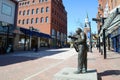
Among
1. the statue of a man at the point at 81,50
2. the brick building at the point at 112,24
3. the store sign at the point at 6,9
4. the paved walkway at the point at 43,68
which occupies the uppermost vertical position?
the store sign at the point at 6,9

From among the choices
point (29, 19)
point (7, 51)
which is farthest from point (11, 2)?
point (29, 19)

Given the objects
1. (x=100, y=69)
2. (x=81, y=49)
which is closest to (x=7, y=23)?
(x=100, y=69)

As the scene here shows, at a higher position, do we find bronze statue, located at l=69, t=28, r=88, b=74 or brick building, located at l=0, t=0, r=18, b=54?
brick building, located at l=0, t=0, r=18, b=54

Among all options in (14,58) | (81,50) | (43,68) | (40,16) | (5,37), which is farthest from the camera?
(40,16)

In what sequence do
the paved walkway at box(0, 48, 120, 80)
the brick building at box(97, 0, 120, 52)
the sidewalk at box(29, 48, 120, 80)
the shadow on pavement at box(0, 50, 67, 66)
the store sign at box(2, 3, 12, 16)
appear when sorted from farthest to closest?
the store sign at box(2, 3, 12, 16) < the brick building at box(97, 0, 120, 52) < the shadow on pavement at box(0, 50, 67, 66) < the paved walkway at box(0, 48, 120, 80) < the sidewalk at box(29, 48, 120, 80)

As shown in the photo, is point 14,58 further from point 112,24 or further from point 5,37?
point 112,24

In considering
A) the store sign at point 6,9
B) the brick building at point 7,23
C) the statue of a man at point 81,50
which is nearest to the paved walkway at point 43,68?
the statue of a man at point 81,50

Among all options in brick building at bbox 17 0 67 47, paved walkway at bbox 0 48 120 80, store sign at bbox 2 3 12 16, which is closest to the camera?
paved walkway at bbox 0 48 120 80

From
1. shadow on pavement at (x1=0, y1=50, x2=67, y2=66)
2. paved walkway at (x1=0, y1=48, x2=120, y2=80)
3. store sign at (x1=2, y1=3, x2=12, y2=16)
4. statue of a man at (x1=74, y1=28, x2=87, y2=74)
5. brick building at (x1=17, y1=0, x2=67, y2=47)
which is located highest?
brick building at (x1=17, y1=0, x2=67, y2=47)

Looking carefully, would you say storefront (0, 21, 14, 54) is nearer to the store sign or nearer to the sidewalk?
the store sign

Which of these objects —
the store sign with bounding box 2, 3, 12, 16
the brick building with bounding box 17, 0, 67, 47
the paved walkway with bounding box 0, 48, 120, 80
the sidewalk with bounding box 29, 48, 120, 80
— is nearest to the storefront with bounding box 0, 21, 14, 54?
the store sign with bounding box 2, 3, 12, 16

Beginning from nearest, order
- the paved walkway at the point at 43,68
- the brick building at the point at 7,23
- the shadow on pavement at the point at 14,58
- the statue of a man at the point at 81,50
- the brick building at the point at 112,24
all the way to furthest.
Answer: the statue of a man at the point at 81,50, the paved walkway at the point at 43,68, the shadow on pavement at the point at 14,58, the brick building at the point at 112,24, the brick building at the point at 7,23

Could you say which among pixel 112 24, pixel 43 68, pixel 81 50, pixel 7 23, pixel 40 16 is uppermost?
pixel 40 16

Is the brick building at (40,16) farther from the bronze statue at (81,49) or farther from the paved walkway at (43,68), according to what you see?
the bronze statue at (81,49)
